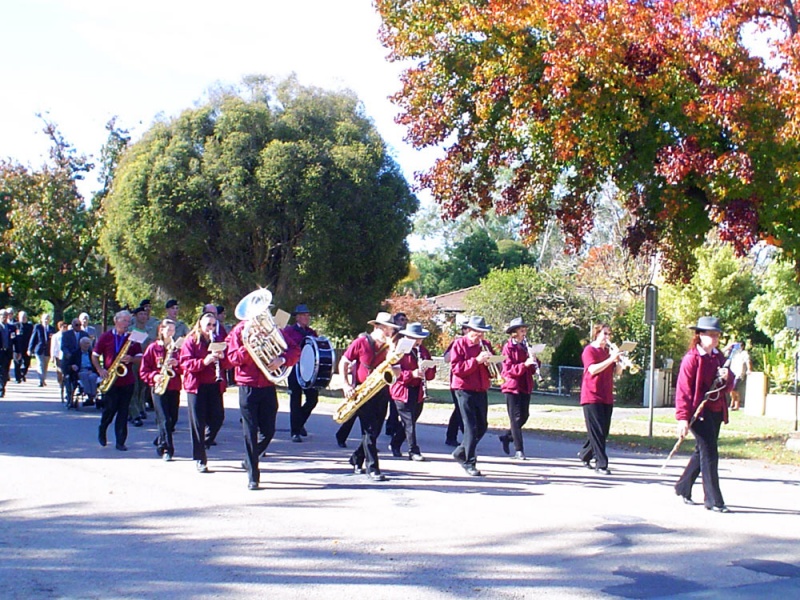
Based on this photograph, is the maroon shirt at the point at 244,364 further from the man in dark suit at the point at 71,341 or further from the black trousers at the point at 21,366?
the black trousers at the point at 21,366

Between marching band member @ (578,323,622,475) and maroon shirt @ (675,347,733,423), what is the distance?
78.3 inches

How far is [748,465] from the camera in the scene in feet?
44.1

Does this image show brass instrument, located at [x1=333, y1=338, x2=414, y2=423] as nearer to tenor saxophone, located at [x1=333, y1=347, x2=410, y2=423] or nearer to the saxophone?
tenor saxophone, located at [x1=333, y1=347, x2=410, y2=423]

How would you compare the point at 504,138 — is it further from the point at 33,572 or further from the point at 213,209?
the point at 213,209

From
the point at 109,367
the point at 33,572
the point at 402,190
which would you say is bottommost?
the point at 33,572

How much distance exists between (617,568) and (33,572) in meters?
4.28

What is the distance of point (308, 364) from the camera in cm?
1425

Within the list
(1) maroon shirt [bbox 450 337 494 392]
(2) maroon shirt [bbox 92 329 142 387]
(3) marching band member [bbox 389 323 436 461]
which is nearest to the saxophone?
(2) maroon shirt [bbox 92 329 142 387]

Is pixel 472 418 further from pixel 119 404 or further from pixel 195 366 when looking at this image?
pixel 119 404

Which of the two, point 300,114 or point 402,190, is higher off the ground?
point 300,114

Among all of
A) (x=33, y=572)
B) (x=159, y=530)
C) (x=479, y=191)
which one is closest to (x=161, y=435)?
(x=159, y=530)

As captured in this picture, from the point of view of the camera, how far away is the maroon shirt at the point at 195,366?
10898 mm

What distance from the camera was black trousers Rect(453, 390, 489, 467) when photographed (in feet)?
36.8

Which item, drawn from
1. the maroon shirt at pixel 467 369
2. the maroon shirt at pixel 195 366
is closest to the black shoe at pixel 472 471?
the maroon shirt at pixel 467 369
